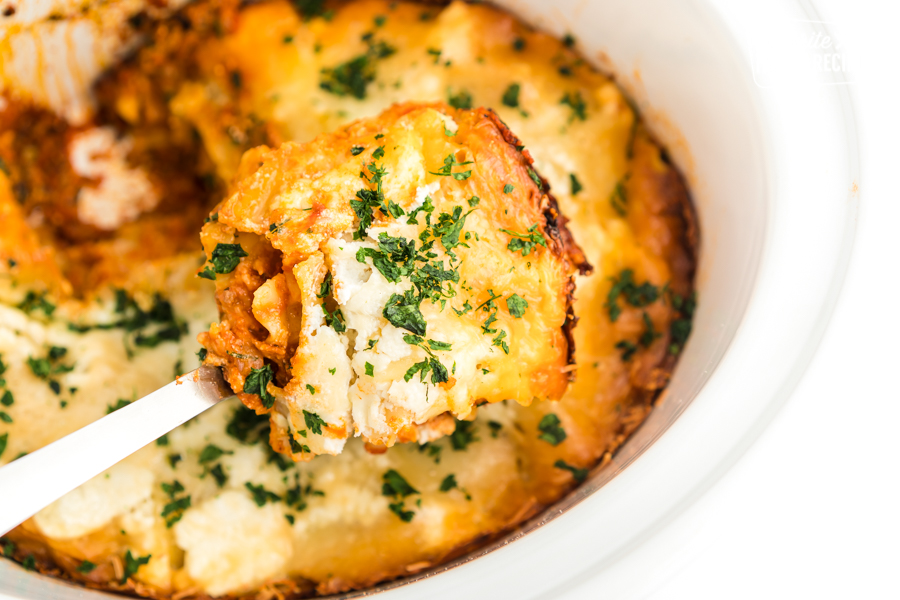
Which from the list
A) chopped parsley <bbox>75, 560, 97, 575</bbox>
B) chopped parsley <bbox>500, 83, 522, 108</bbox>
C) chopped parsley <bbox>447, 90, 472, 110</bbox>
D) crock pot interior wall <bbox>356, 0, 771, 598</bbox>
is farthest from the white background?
chopped parsley <bbox>75, 560, 97, 575</bbox>

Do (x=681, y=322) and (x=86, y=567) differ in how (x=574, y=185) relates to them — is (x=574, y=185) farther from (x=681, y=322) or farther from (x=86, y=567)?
(x=86, y=567)

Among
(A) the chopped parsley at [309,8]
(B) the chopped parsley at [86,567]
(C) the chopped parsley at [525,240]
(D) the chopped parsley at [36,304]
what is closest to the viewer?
(C) the chopped parsley at [525,240]

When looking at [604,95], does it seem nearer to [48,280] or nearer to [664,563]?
[664,563]

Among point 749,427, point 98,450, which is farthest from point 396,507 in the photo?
point 749,427

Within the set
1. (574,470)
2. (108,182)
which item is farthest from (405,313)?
(108,182)

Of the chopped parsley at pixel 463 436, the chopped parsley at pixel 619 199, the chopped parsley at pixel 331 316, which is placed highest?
the chopped parsley at pixel 331 316

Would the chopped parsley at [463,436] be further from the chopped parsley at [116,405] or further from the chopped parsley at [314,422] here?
the chopped parsley at [116,405]

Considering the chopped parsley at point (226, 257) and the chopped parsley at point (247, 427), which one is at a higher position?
the chopped parsley at point (226, 257)

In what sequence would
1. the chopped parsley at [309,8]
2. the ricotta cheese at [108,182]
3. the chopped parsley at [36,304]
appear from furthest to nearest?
the ricotta cheese at [108,182] → the chopped parsley at [309,8] → the chopped parsley at [36,304]

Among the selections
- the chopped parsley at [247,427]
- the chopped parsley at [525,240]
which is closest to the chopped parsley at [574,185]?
the chopped parsley at [525,240]
